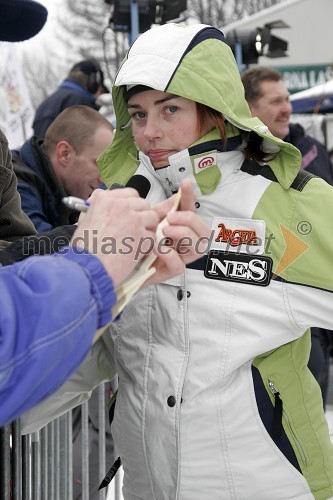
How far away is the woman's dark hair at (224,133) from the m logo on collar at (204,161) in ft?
0.24

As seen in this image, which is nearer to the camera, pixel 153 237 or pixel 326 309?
pixel 153 237

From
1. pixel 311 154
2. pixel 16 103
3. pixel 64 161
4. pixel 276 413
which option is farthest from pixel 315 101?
pixel 276 413

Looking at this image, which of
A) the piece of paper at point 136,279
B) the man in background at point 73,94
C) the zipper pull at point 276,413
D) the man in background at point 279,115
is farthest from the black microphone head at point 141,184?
the man in background at point 73,94

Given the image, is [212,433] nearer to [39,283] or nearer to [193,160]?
[193,160]

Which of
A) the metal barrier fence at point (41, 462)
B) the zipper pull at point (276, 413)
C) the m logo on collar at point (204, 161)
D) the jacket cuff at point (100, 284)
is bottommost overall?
the metal barrier fence at point (41, 462)

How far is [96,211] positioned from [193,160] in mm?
855

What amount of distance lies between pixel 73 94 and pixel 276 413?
4.66 meters

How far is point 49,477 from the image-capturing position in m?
2.96

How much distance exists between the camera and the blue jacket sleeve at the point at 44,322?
4.28 feet

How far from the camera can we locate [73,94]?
639cm

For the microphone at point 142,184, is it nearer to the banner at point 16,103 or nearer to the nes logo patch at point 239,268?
the nes logo patch at point 239,268

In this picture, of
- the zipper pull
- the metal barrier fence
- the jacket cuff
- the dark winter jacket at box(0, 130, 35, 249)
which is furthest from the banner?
the jacket cuff

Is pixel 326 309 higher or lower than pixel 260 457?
higher

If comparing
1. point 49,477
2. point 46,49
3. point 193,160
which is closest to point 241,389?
point 193,160
